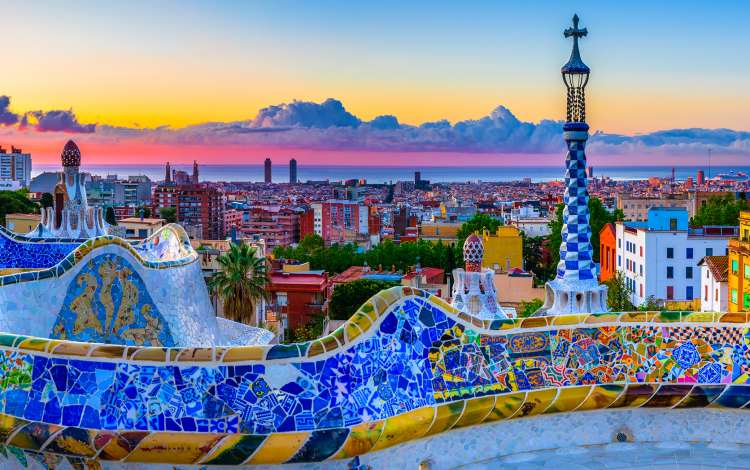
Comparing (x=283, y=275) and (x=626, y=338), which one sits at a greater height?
(x=626, y=338)

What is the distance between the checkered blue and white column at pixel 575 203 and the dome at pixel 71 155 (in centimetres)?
692

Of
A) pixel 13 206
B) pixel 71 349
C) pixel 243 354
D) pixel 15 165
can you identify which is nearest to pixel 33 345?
pixel 71 349

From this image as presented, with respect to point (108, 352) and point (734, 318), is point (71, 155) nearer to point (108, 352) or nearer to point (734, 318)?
point (108, 352)

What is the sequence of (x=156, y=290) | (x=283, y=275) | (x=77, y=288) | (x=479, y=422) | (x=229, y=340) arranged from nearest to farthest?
(x=479, y=422) < (x=77, y=288) < (x=156, y=290) < (x=229, y=340) < (x=283, y=275)

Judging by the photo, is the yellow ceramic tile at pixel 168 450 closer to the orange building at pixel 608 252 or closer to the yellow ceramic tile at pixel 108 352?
the yellow ceramic tile at pixel 108 352

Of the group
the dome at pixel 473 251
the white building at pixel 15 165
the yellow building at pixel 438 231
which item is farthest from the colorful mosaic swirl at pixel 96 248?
the white building at pixel 15 165

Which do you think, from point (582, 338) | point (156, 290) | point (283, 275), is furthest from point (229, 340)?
point (283, 275)

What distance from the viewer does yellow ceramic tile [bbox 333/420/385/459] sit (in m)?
Result: 3.63

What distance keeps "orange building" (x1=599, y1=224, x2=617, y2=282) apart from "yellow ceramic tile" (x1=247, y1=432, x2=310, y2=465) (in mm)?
34055

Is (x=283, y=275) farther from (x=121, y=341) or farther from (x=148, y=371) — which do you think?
(x=148, y=371)

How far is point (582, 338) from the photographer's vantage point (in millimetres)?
4395

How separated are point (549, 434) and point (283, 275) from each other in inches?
1086

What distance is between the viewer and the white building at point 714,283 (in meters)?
26.8

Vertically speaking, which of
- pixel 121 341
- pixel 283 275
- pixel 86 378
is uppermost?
pixel 86 378
